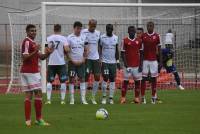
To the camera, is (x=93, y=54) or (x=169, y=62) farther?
(x=169, y=62)

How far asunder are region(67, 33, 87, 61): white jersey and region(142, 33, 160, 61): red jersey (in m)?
1.98

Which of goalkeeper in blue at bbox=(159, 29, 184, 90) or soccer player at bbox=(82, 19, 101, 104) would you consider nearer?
soccer player at bbox=(82, 19, 101, 104)

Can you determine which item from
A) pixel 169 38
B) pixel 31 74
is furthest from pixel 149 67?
pixel 169 38

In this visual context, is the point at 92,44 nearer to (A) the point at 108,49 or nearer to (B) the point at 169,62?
(A) the point at 108,49

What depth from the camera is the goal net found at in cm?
2745

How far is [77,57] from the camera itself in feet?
68.7

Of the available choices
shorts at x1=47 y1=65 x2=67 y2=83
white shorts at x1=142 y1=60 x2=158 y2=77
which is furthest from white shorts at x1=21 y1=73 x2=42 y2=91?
white shorts at x1=142 y1=60 x2=158 y2=77

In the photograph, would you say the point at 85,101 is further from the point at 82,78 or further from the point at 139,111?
the point at 139,111

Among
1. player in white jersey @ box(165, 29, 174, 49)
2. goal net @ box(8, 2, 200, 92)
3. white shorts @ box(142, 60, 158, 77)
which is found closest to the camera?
white shorts @ box(142, 60, 158, 77)

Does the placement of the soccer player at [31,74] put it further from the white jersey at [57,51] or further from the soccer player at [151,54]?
the soccer player at [151,54]

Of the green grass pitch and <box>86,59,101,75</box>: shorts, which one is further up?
<box>86,59,101,75</box>: shorts

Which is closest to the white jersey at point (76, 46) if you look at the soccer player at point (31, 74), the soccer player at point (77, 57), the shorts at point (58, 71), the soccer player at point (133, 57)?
the soccer player at point (77, 57)

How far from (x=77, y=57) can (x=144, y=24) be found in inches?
399

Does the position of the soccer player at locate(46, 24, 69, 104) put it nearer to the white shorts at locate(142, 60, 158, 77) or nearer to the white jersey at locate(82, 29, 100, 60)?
the white jersey at locate(82, 29, 100, 60)
